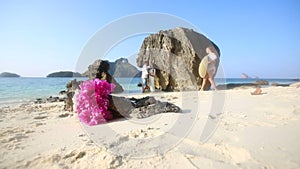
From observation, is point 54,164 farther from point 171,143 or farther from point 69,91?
point 69,91

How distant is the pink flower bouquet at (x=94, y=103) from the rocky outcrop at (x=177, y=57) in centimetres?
721

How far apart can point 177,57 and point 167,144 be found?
8.96 metres

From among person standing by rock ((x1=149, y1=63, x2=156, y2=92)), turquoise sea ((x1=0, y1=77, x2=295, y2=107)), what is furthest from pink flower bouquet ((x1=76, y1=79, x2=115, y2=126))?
person standing by rock ((x1=149, y1=63, x2=156, y2=92))

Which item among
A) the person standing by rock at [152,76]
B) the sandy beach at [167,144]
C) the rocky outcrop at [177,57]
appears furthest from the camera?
the person standing by rock at [152,76]

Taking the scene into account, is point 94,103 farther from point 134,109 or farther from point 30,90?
point 30,90

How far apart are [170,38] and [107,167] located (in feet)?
32.0

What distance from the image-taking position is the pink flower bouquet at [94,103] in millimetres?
3033

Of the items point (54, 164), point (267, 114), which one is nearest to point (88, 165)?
point (54, 164)

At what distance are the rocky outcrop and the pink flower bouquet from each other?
23.7ft

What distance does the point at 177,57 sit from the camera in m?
10.5

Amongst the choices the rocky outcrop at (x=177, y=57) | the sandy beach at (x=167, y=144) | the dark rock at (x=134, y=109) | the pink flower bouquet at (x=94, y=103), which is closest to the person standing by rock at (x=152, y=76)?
the rocky outcrop at (x=177, y=57)

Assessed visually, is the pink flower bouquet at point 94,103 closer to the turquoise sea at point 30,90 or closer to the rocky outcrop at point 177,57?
the turquoise sea at point 30,90

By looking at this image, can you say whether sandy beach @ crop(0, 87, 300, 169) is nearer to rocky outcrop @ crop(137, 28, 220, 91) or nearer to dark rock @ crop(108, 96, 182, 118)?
dark rock @ crop(108, 96, 182, 118)

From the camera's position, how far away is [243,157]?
5.25ft
